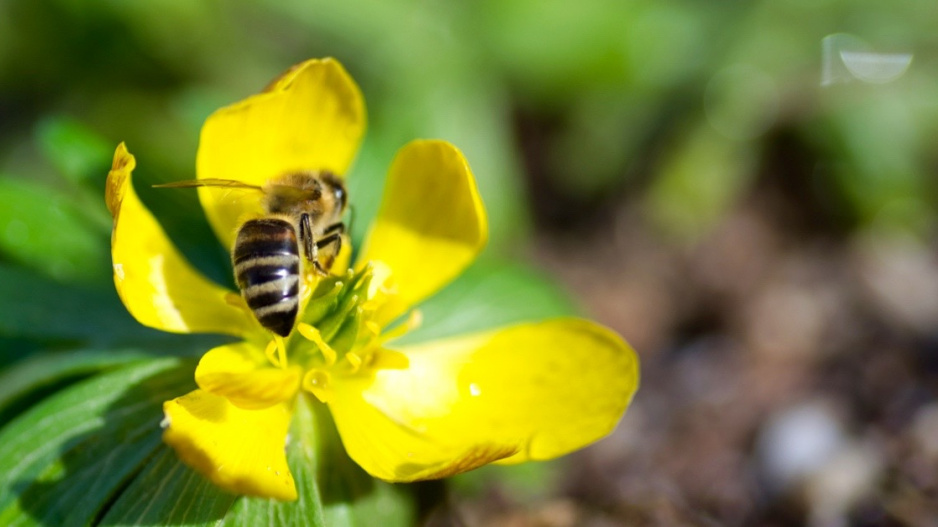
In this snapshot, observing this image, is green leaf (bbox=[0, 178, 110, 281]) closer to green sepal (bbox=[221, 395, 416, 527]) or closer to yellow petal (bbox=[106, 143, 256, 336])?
yellow petal (bbox=[106, 143, 256, 336])

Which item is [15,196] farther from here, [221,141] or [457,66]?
[457,66]

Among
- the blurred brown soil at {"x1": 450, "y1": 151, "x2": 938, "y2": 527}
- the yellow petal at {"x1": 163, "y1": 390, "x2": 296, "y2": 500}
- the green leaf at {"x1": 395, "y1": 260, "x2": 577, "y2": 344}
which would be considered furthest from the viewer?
the blurred brown soil at {"x1": 450, "y1": 151, "x2": 938, "y2": 527}

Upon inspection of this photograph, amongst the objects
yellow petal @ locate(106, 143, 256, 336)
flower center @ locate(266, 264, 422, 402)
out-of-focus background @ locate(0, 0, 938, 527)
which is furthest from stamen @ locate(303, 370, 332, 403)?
out-of-focus background @ locate(0, 0, 938, 527)

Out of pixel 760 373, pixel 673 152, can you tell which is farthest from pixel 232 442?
pixel 673 152

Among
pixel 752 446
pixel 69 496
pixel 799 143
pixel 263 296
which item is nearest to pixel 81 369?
pixel 69 496

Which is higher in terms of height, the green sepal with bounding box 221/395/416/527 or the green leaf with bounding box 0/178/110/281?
the green leaf with bounding box 0/178/110/281

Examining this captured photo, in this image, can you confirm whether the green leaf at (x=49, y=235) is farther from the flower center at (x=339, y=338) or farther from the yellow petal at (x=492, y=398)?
the yellow petal at (x=492, y=398)
